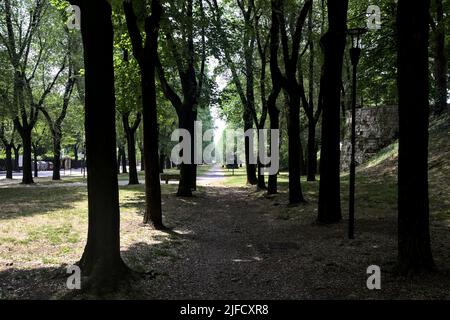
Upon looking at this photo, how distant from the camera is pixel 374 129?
2939 centimetres

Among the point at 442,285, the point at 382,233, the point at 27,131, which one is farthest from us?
the point at 27,131

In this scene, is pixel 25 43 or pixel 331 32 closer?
pixel 331 32

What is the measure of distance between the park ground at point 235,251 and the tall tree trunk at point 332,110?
0.71 metres

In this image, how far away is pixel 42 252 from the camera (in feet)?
28.1

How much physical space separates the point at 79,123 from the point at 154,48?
29012 millimetres

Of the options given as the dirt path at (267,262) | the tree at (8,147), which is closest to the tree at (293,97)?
the dirt path at (267,262)

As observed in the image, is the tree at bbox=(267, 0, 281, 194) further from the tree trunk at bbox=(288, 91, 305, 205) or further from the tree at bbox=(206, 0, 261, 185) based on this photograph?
the tree trunk at bbox=(288, 91, 305, 205)

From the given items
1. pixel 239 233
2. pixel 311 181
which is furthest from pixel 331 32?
pixel 311 181

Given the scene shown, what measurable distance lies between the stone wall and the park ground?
11.6 m

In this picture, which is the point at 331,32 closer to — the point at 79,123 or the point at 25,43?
the point at 25,43

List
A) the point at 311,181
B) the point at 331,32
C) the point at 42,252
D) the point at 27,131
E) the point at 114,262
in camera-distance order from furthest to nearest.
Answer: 1. the point at 27,131
2. the point at 311,181
3. the point at 331,32
4. the point at 42,252
5. the point at 114,262

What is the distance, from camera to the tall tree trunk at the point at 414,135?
21.5 feet

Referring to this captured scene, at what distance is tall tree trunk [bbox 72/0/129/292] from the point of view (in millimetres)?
6426

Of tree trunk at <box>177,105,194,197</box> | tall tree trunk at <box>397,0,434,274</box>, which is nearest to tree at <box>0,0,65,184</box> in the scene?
tree trunk at <box>177,105,194,197</box>
